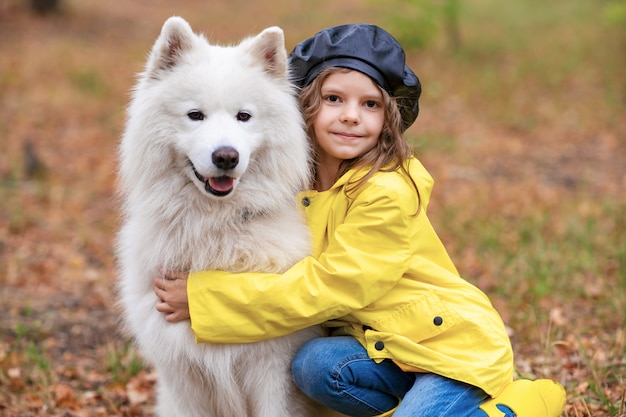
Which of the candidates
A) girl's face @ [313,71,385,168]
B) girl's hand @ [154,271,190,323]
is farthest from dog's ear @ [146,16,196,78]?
girl's hand @ [154,271,190,323]

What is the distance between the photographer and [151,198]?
2525 mm

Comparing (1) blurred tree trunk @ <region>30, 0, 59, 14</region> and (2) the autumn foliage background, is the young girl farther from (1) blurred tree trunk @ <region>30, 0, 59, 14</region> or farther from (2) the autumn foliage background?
(1) blurred tree trunk @ <region>30, 0, 59, 14</region>

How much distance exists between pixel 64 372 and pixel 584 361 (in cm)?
300

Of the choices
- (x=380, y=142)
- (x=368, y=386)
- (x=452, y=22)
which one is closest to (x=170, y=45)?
(x=380, y=142)

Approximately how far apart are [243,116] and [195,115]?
0.60ft

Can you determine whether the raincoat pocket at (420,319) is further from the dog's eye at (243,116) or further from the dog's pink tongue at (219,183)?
the dog's eye at (243,116)

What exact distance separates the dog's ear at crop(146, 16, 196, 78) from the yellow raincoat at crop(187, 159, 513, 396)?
2.70 ft

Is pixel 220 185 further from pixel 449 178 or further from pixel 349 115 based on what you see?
pixel 449 178

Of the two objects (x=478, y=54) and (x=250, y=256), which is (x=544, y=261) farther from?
(x=478, y=54)

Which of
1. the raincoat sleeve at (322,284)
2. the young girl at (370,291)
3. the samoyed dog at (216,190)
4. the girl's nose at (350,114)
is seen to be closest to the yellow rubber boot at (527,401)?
the young girl at (370,291)

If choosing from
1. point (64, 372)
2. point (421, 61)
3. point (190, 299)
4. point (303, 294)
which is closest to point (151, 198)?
point (190, 299)

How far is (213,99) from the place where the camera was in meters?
2.36

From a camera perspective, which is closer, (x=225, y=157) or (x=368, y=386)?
(x=225, y=157)

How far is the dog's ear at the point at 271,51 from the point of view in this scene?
8.13ft
